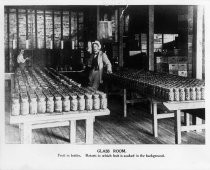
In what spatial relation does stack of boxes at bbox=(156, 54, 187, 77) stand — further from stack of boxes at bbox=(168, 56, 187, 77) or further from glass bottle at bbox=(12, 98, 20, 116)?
glass bottle at bbox=(12, 98, 20, 116)

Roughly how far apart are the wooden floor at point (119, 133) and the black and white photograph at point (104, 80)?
0.6 inches

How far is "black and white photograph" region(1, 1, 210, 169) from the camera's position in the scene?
3.57 meters

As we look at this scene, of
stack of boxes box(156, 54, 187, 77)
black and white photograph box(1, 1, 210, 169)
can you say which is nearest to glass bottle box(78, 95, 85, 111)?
black and white photograph box(1, 1, 210, 169)

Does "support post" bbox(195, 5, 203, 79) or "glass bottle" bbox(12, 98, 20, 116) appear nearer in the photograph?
"glass bottle" bbox(12, 98, 20, 116)

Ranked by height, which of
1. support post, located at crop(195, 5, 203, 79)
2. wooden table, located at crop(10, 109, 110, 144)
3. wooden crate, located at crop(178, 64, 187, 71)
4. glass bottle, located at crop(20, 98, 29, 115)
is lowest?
wooden table, located at crop(10, 109, 110, 144)

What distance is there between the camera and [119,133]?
5.17 metres

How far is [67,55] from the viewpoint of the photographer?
1045 cm

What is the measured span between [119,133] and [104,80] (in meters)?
2.16

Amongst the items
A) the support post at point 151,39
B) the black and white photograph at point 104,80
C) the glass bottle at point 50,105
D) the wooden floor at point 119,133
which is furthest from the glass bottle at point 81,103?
the support post at point 151,39

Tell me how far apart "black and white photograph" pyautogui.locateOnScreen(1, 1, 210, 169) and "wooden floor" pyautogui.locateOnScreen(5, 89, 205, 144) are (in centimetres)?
2

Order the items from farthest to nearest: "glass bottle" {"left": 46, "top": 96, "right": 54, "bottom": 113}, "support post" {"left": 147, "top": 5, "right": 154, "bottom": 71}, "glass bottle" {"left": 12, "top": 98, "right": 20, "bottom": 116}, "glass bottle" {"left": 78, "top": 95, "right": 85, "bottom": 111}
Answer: "support post" {"left": 147, "top": 5, "right": 154, "bottom": 71} → "glass bottle" {"left": 78, "top": 95, "right": 85, "bottom": 111} → "glass bottle" {"left": 46, "top": 96, "right": 54, "bottom": 113} → "glass bottle" {"left": 12, "top": 98, "right": 20, "bottom": 116}
